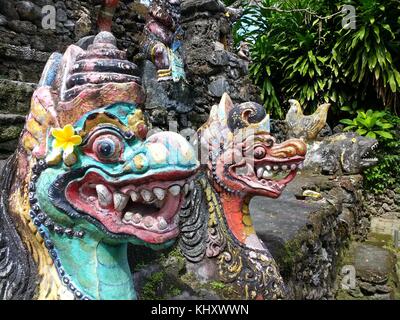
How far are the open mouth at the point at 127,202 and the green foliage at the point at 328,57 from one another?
8326 mm

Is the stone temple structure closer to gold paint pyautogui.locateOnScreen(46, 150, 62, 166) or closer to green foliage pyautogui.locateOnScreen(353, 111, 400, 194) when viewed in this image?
gold paint pyautogui.locateOnScreen(46, 150, 62, 166)

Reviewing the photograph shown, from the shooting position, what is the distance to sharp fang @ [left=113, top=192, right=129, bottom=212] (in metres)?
1.25

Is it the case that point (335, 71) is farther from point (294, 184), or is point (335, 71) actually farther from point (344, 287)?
point (344, 287)

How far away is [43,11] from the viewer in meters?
4.51

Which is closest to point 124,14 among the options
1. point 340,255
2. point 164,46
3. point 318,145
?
point 164,46

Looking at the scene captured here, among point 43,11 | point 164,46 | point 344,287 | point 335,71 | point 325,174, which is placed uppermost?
point 43,11

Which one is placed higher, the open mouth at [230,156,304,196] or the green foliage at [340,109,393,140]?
the open mouth at [230,156,304,196]

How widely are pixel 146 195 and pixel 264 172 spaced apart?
117 cm

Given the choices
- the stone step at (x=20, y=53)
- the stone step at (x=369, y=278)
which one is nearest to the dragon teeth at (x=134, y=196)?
the stone step at (x=20, y=53)

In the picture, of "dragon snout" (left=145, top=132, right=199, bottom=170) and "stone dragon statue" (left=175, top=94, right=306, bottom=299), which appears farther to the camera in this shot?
"stone dragon statue" (left=175, top=94, right=306, bottom=299)

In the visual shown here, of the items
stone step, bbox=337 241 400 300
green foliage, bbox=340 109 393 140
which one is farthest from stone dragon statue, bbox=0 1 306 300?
green foliage, bbox=340 109 393 140

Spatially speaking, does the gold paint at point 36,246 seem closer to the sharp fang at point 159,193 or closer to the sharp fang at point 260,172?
the sharp fang at point 159,193

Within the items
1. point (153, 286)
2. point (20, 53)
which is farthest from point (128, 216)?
point (20, 53)

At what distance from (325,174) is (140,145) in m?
5.26
